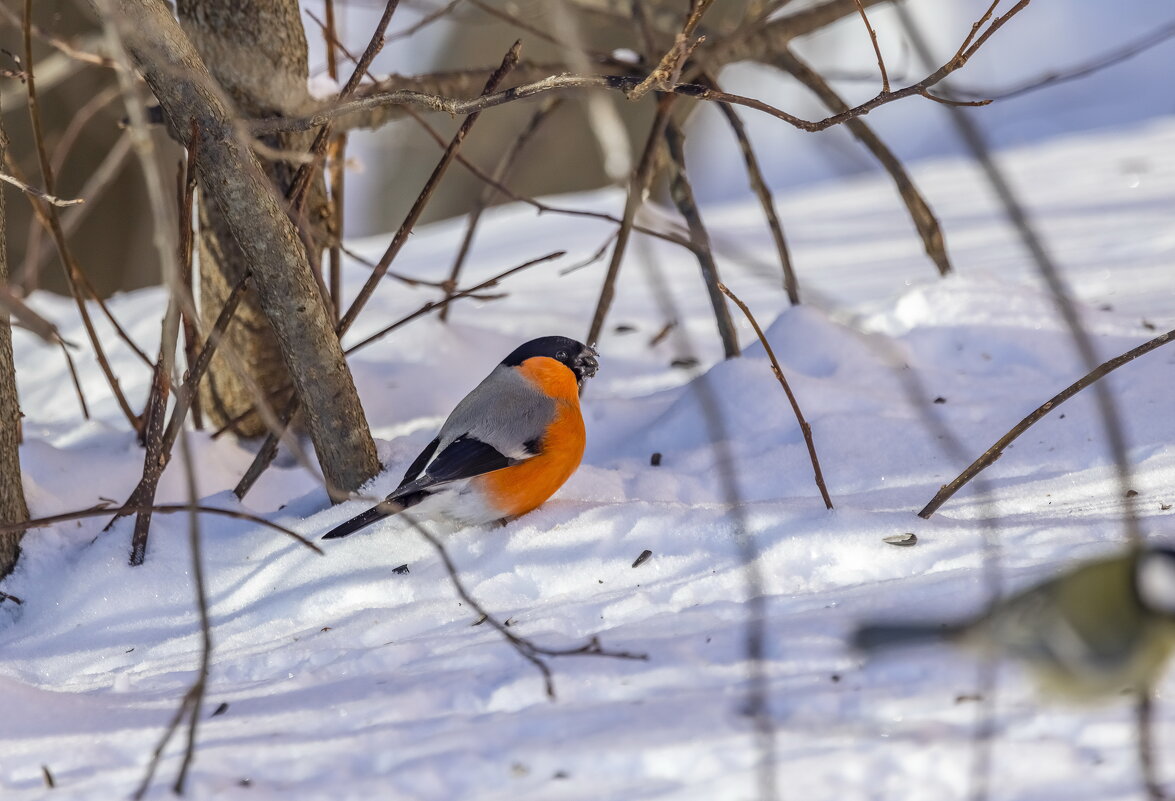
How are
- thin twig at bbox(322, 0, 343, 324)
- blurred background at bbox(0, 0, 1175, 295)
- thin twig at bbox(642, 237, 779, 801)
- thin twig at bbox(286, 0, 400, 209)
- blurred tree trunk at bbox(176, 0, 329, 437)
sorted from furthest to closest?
1. blurred background at bbox(0, 0, 1175, 295)
2. thin twig at bbox(322, 0, 343, 324)
3. blurred tree trunk at bbox(176, 0, 329, 437)
4. thin twig at bbox(286, 0, 400, 209)
5. thin twig at bbox(642, 237, 779, 801)

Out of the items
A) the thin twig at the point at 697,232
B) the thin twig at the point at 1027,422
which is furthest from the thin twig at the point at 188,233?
the thin twig at the point at 1027,422

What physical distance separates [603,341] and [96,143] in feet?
14.1

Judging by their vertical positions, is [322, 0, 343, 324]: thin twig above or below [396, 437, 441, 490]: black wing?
above

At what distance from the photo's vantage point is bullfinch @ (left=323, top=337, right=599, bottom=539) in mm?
2516

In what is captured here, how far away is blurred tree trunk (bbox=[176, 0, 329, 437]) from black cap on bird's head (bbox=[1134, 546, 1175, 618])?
1.95 m

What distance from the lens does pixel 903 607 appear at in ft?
6.34

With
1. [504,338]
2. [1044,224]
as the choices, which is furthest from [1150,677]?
[1044,224]

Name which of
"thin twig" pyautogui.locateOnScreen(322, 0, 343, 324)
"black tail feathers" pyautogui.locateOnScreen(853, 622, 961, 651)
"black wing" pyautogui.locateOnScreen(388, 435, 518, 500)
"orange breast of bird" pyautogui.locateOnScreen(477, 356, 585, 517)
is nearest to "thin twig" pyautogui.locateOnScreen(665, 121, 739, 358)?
"orange breast of bird" pyautogui.locateOnScreen(477, 356, 585, 517)

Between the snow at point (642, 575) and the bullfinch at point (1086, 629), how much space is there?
45mm

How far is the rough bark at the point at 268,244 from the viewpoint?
2.26 metres

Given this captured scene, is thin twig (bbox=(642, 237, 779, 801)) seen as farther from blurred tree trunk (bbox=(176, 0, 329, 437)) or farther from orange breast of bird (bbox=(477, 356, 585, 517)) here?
blurred tree trunk (bbox=(176, 0, 329, 437))

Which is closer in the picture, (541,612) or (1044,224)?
(541,612)

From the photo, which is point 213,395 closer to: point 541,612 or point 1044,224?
point 541,612

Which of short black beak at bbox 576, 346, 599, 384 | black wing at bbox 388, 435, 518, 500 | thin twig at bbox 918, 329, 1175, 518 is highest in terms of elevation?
short black beak at bbox 576, 346, 599, 384
